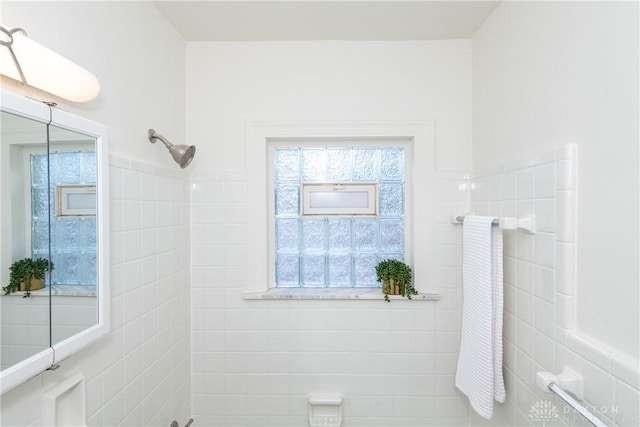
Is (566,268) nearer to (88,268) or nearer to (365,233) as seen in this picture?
(365,233)

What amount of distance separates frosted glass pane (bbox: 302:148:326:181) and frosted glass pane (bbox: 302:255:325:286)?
44cm

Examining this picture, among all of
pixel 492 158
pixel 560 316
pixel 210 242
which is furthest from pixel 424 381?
pixel 210 242

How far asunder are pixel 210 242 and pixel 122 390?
2.37 feet

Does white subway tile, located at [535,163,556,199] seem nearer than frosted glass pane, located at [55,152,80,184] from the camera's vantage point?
No

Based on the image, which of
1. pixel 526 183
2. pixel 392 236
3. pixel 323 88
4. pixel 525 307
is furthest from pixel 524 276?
pixel 323 88

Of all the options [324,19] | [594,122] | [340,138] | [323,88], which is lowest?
[594,122]

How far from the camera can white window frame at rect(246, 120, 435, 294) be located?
5.37 feet

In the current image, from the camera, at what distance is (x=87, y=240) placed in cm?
93

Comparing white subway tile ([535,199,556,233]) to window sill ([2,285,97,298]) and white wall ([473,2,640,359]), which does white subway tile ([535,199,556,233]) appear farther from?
window sill ([2,285,97,298])

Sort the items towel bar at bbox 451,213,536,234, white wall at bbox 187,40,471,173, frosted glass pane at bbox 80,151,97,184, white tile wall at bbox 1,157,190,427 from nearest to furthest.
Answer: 1. frosted glass pane at bbox 80,151,97,184
2. white tile wall at bbox 1,157,190,427
3. towel bar at bbox 451,213,536,234
4. white wall at bbox 187,40,471,173

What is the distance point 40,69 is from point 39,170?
0.77ft

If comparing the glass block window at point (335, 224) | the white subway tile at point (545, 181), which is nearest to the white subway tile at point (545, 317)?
the white subway tile at point (545, 181)

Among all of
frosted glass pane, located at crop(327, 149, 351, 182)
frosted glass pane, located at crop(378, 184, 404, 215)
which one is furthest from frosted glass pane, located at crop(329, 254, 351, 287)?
frosted glass pane, located at crop(327, 149, 351, 182)

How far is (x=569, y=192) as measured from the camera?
961 mm
